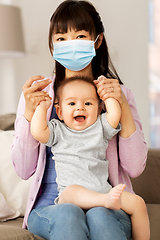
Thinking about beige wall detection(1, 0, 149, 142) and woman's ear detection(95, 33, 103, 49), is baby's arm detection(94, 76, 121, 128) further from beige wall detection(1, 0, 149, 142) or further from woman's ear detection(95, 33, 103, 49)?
beige wall detection(1, 0, 149, 142)

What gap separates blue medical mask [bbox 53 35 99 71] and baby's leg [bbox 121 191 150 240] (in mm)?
552

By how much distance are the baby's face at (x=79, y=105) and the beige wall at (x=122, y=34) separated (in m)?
1.87

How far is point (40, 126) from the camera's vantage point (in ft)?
4.01

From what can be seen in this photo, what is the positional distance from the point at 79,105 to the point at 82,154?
7.1 inches

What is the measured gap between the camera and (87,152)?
124 cm

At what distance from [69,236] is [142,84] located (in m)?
2.38

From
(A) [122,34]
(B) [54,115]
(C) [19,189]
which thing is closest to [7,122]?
(C) [19,189]

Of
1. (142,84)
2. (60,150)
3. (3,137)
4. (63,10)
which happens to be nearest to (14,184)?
(3,137)

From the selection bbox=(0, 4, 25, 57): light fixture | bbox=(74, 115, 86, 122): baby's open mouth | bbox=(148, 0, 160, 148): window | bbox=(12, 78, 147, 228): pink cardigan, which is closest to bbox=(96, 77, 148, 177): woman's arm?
bbox=(12, 78, 147, 228): pink cardigan

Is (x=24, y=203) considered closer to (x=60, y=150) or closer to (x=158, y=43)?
(x=60, y=150)

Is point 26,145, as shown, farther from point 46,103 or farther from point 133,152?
point 133,152

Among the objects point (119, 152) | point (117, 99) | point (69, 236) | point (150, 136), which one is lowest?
point (150, 136)

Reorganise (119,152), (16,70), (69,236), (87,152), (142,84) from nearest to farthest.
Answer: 1. (69,236)
2. (87,152)
3. (119,152)
4. (142,84)
5. (16,70)

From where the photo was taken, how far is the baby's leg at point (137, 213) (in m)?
1.14
